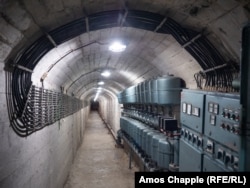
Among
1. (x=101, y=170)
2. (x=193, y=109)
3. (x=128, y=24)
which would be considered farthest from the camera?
(x=101, y=170)

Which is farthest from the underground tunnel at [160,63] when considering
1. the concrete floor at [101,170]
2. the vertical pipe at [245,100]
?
→ the concrete floor at [101,170]

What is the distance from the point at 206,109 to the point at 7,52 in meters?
2.44

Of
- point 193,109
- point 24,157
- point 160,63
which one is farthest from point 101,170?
point 193,109

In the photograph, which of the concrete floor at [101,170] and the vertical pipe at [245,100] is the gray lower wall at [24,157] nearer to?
the vertical pipe at [245,100]

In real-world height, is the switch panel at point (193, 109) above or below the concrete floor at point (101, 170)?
above

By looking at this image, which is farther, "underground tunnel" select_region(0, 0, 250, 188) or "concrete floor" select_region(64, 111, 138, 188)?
"concrete floor" select_region(64, 111, 138, 188)

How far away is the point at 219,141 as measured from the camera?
284 centimetres

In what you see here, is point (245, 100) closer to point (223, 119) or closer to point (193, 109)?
point (223, 119)

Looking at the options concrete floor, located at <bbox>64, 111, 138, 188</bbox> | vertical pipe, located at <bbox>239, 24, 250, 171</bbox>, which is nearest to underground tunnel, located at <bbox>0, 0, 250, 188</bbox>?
vertical pipe, located at <bbox>239, 24, 250, 171</bbox>

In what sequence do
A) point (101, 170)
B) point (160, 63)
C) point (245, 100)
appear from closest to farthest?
point (245, 100) < point (160, 63) < point (101, 170)

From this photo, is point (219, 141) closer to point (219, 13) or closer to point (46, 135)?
point (219, 13)

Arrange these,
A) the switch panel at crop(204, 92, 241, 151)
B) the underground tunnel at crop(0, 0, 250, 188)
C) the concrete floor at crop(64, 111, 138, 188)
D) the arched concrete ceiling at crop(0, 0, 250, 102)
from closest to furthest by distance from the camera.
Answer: the switch panel at crop(204, 92, 241, 151) → the underground tunnel at crop(0, 0, 250, 188) → the arched concrete ceiling at crop(0, 0, 250, 102) → the concrete floor at crop(64, 111, 138, 188)

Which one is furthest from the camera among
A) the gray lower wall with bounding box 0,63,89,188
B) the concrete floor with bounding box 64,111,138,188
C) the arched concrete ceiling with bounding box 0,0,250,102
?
the concrete floor with bounding box 64,111,138,188

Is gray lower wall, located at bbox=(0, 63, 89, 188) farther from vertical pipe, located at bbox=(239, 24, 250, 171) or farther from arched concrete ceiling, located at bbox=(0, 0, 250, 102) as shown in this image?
vertical pipe, located at bbox=(239, 24, 250, 171)
